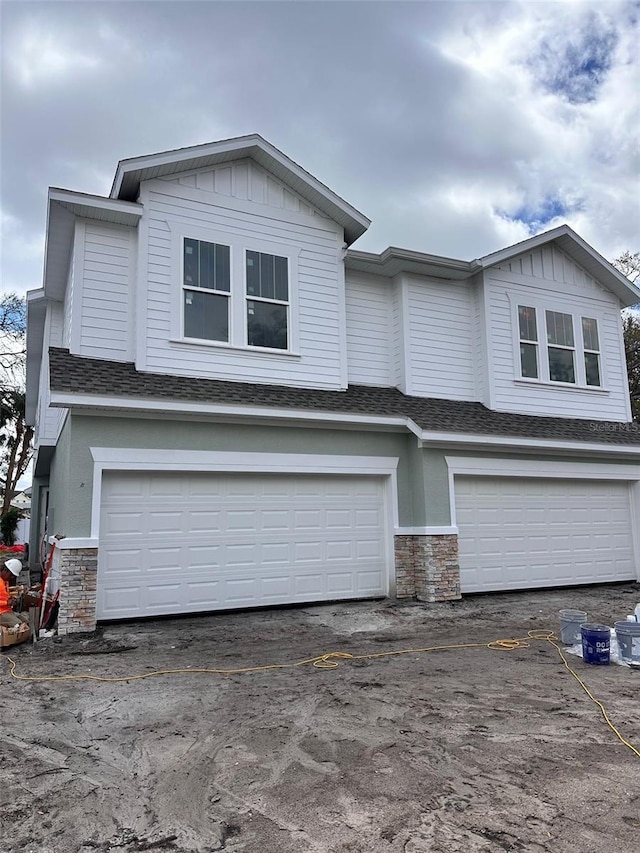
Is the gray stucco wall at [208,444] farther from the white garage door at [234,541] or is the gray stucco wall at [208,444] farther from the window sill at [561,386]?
the window sill at [561,386]

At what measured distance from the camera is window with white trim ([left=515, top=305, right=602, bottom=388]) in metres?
13.0

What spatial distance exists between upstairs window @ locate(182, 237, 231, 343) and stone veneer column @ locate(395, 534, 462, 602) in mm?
5003

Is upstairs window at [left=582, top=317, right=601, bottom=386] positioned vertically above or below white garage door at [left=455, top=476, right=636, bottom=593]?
above

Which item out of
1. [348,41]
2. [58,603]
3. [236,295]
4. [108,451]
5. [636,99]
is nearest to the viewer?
[58,603]

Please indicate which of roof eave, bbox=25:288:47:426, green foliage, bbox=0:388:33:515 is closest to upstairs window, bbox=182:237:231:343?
roof eave, bbox=25:288:47:426

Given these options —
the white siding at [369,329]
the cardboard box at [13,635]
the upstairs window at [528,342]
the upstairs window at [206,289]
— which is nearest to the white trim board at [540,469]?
the upstairs window at [528,342]

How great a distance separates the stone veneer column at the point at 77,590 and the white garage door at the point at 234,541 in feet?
1.42

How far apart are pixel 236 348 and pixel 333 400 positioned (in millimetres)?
1958

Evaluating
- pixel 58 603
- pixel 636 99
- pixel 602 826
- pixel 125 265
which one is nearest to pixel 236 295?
pixel 125 265

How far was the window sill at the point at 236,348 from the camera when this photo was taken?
995 cm

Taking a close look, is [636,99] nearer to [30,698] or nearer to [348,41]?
[348,41]

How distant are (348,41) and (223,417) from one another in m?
8.87

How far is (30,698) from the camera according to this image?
547 centimetres

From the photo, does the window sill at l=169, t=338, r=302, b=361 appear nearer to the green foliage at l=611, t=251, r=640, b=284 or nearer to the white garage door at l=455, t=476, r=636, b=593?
the white garage door at l=455, t=476, r=636, b=593
